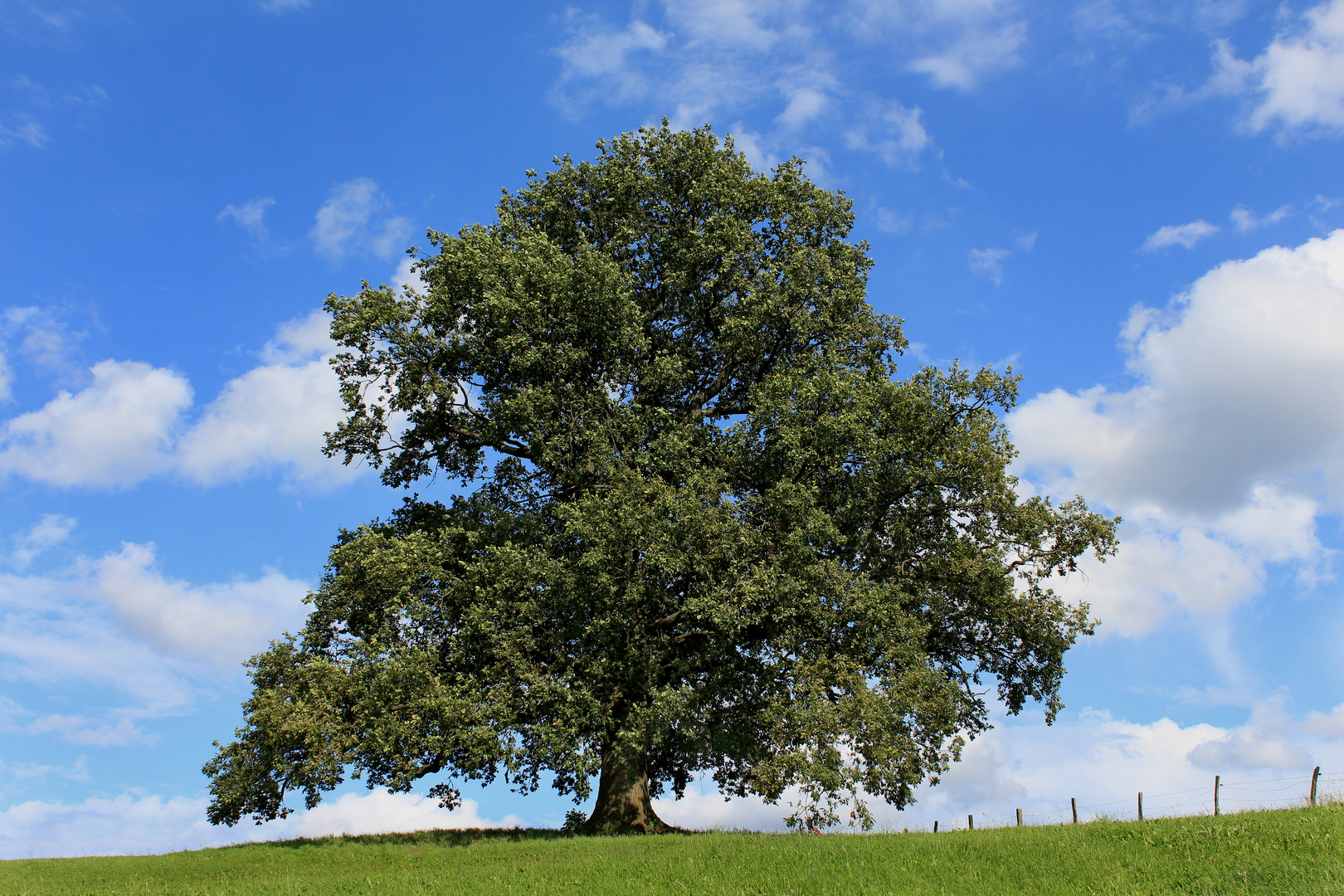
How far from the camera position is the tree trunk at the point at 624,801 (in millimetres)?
30859

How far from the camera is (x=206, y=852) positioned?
96.8 feet

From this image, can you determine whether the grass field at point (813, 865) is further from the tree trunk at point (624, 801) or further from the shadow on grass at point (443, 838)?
the tree trunk at point (624, 801)

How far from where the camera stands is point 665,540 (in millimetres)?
26422

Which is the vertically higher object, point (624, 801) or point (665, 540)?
point (665, 540)

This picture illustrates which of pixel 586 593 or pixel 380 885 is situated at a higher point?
pixel 586 593

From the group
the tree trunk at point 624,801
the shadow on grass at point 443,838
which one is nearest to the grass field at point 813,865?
the shadow on grass at point 443,838

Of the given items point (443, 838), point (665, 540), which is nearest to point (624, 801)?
point (443, 838)

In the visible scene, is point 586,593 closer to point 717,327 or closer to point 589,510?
point 589,510

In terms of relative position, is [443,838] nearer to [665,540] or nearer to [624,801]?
[624,801]

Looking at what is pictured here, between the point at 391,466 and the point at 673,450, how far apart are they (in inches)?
473

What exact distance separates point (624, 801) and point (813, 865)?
480 inches

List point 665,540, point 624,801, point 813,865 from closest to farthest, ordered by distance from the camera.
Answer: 1. point 813,865
2. point 665,540
3. point 624,801

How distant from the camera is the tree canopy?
1047 inches

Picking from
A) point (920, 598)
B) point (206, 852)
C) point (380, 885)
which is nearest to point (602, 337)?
point (920, 598)
